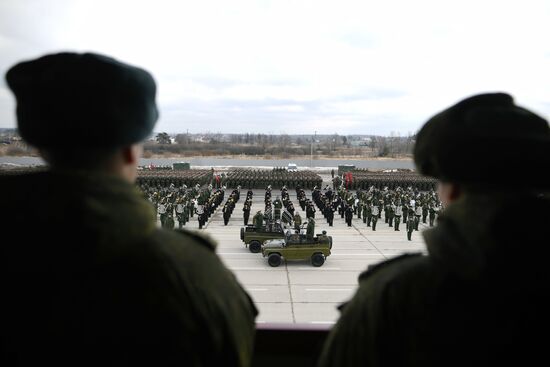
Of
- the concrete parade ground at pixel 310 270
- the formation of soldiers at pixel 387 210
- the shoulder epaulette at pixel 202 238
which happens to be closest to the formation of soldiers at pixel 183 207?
the concrete parade ground at pixel 310 270

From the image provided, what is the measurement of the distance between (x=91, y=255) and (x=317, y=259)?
10403mm

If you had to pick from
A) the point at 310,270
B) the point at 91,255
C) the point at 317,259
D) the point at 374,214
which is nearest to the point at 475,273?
the point at 91,255

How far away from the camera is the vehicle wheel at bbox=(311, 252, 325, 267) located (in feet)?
36.8

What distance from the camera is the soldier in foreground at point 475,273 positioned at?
1083 mm

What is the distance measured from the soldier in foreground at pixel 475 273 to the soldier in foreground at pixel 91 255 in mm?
403

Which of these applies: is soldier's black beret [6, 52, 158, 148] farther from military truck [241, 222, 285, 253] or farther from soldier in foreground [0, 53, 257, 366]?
military truck [241, 222, 285, 253]

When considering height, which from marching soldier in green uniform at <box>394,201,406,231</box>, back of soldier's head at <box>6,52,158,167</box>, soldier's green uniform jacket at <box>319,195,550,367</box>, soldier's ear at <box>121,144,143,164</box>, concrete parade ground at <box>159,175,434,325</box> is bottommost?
concrete parade ground at <box>159,175,434,325</box>

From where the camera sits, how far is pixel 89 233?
3.38 ft

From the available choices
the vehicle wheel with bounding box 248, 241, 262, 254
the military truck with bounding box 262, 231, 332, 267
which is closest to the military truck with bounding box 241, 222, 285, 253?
the vehicle wheel with bounding box 248, 241, 262, 254

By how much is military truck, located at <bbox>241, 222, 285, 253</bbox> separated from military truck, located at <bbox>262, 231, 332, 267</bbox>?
1.05 meters

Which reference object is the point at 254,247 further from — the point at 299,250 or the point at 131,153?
the point at 131,153

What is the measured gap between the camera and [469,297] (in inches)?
44.4

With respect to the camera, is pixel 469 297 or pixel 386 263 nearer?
pixel 469 297

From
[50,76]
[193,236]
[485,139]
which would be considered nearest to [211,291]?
[193,236]
